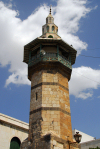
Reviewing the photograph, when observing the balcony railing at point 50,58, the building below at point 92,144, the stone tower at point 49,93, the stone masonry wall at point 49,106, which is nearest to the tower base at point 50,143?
the stone tower at point 49,93

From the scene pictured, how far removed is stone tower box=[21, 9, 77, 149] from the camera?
47.6ft

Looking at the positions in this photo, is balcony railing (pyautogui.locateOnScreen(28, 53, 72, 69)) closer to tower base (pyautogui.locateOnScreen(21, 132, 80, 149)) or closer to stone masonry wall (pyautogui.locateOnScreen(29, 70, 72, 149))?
stone masonry wall (pyautogui.locateOnScreen(29, 70, 72, 149))

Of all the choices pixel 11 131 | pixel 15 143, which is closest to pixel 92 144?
pixel 15 143

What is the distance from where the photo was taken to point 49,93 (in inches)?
634

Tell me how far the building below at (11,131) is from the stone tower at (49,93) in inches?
233

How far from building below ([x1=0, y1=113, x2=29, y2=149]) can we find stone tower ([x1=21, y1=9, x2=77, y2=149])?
19.4 ft

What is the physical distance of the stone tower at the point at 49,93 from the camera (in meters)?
14.5

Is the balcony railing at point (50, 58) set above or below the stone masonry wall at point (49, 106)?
above

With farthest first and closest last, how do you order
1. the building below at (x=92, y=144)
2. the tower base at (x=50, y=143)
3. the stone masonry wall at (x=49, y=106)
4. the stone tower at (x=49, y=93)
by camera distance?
the building below at (x=92, y=144) → the stone masonry wall at (x=49, y=106) → the stone tower at (x=49, y=93) → the tower base at (x=50, y=143)

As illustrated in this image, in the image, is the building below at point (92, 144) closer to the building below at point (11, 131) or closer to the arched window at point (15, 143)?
the building below at point (11, 131)

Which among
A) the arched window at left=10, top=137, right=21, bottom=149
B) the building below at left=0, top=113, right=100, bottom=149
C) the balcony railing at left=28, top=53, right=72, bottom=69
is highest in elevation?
the balcony railing at left=28, top=53, right=72, bottom=69

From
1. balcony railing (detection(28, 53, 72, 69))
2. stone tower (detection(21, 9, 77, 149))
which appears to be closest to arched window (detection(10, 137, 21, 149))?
stone tower (detection(21, 9, 77, 149))

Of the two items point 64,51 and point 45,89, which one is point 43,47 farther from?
point 45,89

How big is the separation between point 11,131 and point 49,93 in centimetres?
845
